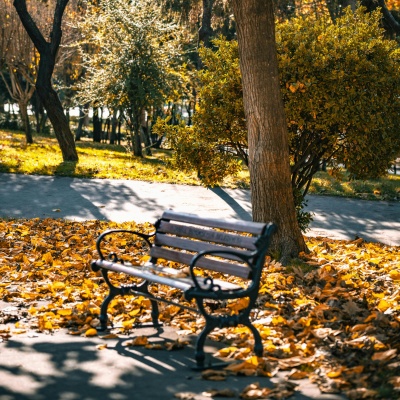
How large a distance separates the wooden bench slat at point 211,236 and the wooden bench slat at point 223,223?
6 cm

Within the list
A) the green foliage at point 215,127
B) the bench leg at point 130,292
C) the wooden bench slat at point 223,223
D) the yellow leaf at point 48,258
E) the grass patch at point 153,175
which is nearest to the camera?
the wooden bench slat at point 223,223

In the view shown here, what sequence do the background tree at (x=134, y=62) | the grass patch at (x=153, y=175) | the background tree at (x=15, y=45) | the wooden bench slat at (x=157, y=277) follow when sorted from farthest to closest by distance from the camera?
the background tree at (x=15, y=45)
the background tree at (x=134, y=62)
the grass patch at (x=153, y=175)
the wooden bench slat at (x=157, y=277)

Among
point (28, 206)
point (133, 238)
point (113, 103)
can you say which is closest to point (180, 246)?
point (133, 238)

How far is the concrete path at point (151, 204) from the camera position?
14.0m

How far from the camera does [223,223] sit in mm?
6211

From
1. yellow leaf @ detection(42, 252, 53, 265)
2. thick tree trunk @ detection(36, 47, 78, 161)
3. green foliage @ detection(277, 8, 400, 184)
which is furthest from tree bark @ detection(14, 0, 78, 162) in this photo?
yellow leaf @ detection(42, 252, 53, 265)

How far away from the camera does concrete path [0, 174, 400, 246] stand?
46.0 feet

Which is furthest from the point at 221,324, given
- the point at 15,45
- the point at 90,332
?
the point at 15,45

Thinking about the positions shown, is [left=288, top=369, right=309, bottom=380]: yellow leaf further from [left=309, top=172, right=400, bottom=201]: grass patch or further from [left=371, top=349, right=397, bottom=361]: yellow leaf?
[left=309, top=172, right=400, bottom=201]: grass patch

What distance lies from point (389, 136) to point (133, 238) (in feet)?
13.1

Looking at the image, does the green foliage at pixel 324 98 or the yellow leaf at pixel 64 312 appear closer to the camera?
the yellow leaf at pixel 64 312

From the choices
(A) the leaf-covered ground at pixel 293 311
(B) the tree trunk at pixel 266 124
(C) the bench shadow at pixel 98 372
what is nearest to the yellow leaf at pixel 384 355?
(A) the leaf-covered ground at pixel 293 311

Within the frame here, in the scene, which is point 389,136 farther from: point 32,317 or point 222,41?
point 32,317

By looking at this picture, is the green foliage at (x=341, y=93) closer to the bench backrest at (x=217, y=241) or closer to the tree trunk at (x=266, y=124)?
the tree trunk at (x=266, y=124)
